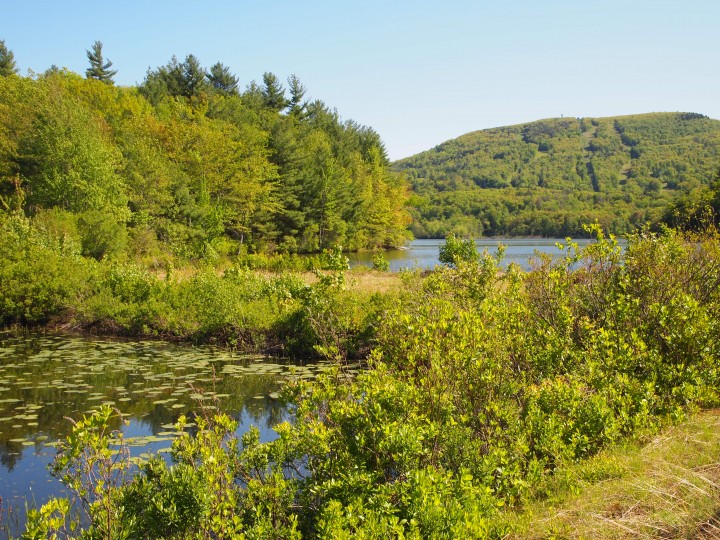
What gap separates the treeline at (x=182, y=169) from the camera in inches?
1326

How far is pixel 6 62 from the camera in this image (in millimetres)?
59812

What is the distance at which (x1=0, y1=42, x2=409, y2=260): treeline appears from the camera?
111 ft

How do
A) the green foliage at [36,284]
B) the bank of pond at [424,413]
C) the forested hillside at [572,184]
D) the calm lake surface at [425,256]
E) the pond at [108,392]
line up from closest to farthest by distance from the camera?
the bank of pond at [424,413] → the pond at [108,392] → the green foliage at [36,284] → the calm lake surface at [425,256] → the forested hillside at [572,184]

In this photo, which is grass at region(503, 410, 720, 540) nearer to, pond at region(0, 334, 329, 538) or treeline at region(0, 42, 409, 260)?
pond at region(0, 334, 329, 538)

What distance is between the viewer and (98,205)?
108 feet

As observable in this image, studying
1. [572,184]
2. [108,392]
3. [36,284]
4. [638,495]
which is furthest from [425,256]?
[572,184]

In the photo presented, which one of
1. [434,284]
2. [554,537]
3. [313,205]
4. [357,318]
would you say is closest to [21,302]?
[357,318]

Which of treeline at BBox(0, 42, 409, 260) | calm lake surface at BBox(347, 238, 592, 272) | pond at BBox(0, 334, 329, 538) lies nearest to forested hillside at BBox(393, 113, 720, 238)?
calm lake surface at BBox(347, 238, 592, 272)

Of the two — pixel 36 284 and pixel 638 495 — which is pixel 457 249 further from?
pixel 638 495

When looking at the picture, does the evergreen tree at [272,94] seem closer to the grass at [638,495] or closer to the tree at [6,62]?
the tree at [6,62]

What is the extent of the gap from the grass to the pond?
381 cm

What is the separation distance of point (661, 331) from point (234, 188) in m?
45.0

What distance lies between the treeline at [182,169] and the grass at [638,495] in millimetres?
17867

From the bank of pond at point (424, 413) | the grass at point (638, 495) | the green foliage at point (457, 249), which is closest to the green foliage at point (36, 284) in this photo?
the bank of pond at point (424, 413)
